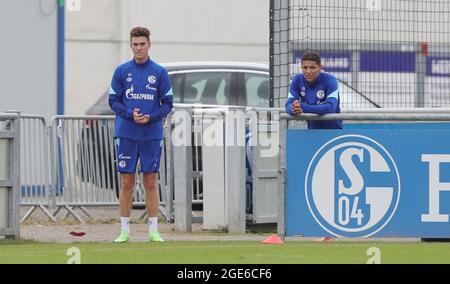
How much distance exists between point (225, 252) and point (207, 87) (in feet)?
26.6

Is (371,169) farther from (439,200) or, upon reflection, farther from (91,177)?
(91,177)

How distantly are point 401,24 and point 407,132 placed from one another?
3.69m

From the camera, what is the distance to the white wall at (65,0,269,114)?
97.4 feet

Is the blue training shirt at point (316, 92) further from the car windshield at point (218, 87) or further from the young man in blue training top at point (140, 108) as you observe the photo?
the car windshield at point (218, 87)

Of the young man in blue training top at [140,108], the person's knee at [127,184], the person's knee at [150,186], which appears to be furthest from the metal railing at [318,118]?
the person's knee at [127,184]

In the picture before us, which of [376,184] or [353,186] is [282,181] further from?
[376,184]

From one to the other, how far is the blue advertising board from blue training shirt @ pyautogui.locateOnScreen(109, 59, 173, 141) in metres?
1.49

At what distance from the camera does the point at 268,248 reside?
13.1 m

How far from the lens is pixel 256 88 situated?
67.4ft

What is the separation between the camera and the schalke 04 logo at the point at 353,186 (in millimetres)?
14055

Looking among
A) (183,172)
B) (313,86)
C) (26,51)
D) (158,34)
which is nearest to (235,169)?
(183,172)

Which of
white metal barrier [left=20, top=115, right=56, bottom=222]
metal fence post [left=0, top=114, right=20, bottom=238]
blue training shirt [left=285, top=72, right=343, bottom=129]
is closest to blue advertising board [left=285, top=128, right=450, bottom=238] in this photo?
blue training shirt [left=285, top=72, right=343, bottom=129]

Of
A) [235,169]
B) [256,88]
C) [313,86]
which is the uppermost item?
[256,88]
